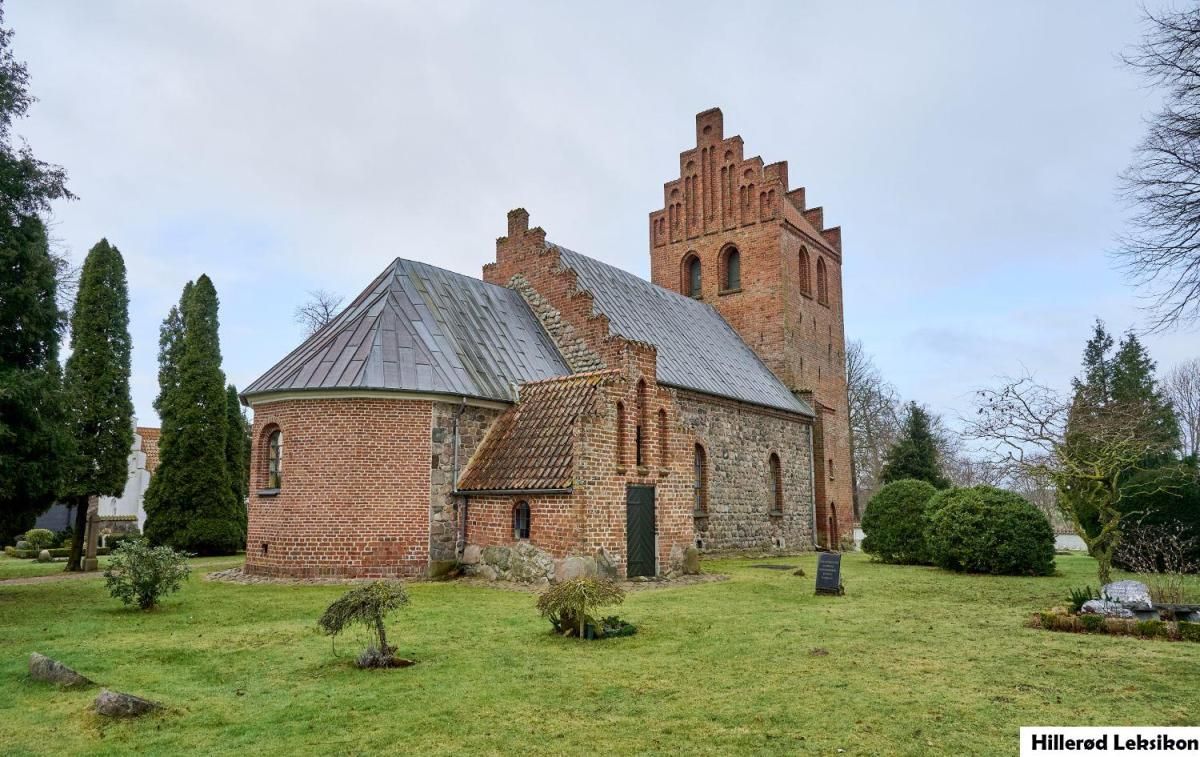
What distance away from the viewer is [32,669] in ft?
23.8

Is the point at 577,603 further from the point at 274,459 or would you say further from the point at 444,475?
the point at 274,459

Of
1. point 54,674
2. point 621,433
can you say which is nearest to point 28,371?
point 54,674

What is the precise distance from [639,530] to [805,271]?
18302mm

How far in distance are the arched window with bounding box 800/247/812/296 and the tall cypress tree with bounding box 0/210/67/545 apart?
24.7 meters

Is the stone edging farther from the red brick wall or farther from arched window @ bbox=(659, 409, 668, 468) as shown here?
arched window @ bbox=(659, 409, 668, 468)

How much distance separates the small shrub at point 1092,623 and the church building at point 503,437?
7.73m

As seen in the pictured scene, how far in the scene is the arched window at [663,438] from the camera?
55.3ft

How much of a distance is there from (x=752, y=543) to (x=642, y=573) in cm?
828

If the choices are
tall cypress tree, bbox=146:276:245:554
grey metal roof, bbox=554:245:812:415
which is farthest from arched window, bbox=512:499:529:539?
tall cypress tree, bbox=146:276:245:554

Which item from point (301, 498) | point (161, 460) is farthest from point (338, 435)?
point (161, 460)

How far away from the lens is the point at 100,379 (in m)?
19.7

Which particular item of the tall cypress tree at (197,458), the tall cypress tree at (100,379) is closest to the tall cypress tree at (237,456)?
the tall cypress tree at (197,458)

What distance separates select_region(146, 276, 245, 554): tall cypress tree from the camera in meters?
24.9

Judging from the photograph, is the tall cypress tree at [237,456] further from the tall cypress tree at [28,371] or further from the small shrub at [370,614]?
the small shrub at [370,614]
